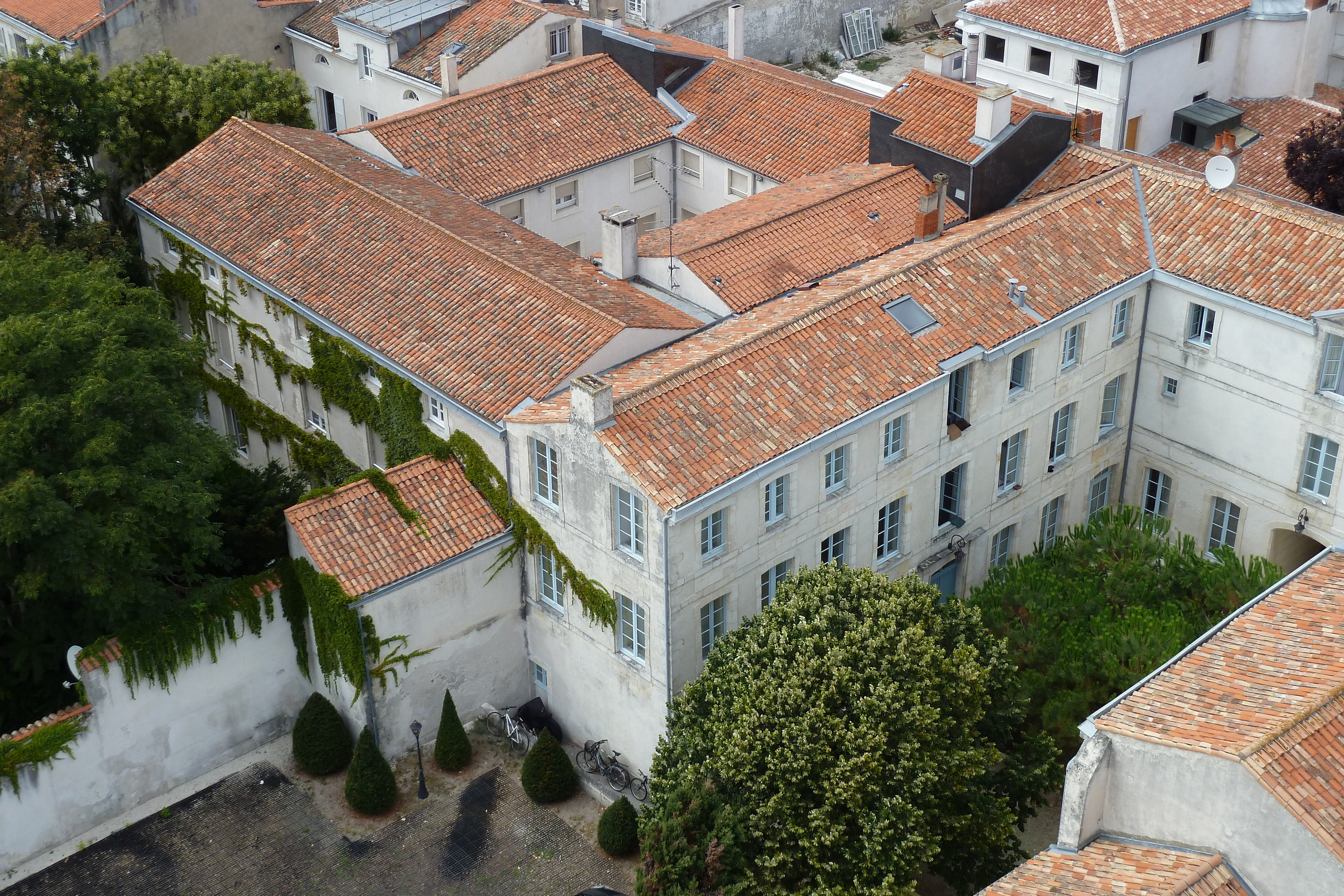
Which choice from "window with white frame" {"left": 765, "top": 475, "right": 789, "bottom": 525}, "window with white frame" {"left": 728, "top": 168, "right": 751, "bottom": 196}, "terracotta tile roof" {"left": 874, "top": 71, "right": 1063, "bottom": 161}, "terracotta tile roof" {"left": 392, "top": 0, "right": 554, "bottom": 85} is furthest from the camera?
"terracotta tile roof" {"left": 392, "top": 0, "right": 554, "bottom": 85}

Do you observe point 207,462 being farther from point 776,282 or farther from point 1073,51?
point 1073,51

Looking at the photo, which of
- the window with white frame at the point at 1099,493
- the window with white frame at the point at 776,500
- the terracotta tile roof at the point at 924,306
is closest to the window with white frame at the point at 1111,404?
the window with white frame at the point at 1099,493

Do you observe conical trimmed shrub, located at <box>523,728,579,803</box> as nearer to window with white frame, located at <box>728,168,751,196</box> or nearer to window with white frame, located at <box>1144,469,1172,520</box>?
window with white frame, located at <box>1144,469,1172,520</box>

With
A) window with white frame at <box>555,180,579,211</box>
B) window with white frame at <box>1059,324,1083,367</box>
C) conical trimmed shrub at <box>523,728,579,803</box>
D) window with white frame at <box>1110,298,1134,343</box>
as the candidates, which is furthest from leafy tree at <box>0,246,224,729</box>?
window with white frame at <box>1110,298,1134,343</box>

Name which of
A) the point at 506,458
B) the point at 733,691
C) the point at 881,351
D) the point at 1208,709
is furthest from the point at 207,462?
the point at 1208,709

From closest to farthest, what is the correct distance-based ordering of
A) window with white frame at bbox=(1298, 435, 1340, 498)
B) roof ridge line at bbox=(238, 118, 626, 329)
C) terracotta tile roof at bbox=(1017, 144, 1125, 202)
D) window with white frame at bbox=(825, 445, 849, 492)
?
window with white frame at bbox=(825, 445, 849, 492)
roof ridge line at bbox=(238, 118, 626, 329)
window with white frame at bbox=(1298, 435, 1340, 498)
terracotta tile roof at bbox=(1017, 144, 1125, 202)

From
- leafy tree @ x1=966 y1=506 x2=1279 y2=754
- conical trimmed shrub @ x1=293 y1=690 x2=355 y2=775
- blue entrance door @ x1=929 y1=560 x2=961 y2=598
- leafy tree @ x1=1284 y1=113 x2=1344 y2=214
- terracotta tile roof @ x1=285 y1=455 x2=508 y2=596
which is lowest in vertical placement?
conical trimmed shrub @ x1=293 y1=690 x2=355 y2=775

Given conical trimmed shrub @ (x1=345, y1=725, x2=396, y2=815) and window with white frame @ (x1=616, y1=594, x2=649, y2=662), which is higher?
window with white frame @ (x1=616, y1=594, x2=649, y2=662)

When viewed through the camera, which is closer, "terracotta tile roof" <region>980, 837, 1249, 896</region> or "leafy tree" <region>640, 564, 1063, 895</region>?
"terracotta tile roof" <region>980, 837, 1249, 896</region>
